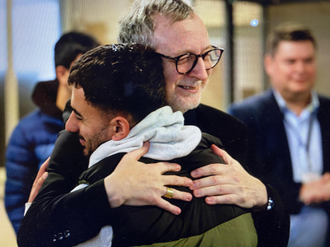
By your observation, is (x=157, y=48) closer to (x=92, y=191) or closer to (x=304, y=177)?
(x=92, y=191)

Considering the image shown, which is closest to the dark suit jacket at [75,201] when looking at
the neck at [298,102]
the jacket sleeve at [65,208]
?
the jacket sleeve at [65,208]

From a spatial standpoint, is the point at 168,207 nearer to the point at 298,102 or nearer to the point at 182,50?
the point at 182,50

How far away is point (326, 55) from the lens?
2006 millimetres

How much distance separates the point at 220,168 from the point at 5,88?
127 cm

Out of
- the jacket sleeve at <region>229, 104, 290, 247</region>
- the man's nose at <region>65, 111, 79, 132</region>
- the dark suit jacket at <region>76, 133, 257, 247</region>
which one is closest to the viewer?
the dark suit jacket at <region>76, 133, 257, 247</region>

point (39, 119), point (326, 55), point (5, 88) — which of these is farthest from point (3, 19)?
point (326, 55)

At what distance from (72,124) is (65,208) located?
1.43ft

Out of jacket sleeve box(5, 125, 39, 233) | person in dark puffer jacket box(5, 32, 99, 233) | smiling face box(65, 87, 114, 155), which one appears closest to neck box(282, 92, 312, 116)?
smiling face box(65, 87, 114, 155)

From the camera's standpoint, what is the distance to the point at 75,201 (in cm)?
175

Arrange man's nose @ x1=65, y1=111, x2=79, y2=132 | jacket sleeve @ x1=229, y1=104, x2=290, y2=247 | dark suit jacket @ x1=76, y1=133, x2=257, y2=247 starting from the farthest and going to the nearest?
jacket sleeve @ x1=229, y1=104, x2=290, y2=247 < man's nose @ x1=65, y1=111, x2=79, y2=132 < dark suit jacket @ x1=76, y1=133, x2=257, y2=247

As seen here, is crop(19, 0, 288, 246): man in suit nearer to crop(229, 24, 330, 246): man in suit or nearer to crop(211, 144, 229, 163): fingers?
crop(211, 144, 229, 163): fingers

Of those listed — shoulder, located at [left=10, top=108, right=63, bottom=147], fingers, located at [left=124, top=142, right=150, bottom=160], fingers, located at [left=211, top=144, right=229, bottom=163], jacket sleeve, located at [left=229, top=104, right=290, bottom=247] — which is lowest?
jacket sleeve, located at [left=229, top=104, right=290, bottom=247]

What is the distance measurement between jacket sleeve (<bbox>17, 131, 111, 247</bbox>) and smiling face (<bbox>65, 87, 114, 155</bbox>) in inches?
2.1

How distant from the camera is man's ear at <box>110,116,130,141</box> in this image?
178 cm
